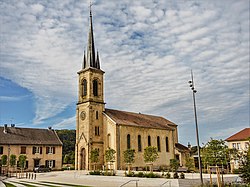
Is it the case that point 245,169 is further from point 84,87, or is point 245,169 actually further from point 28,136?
point 28,136

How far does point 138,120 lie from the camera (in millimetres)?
57844

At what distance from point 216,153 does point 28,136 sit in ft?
151

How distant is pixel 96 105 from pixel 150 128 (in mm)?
12087

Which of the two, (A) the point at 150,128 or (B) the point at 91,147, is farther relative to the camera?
(A) the point at 150,128

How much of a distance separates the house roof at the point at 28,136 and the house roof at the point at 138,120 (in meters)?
15.8

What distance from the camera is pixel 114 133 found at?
50312 mm

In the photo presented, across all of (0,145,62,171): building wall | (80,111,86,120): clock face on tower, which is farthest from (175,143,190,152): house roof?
(0,145,62,171): building wall

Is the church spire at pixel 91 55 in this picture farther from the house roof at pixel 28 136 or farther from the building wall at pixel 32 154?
the building wall at pixel 32 154

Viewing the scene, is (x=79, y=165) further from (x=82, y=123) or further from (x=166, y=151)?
(x=166, y=151)

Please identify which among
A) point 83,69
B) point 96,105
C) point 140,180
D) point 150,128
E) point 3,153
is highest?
point 83,69

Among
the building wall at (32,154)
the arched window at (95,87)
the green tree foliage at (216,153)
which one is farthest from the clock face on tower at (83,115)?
the green tree foliage at (216,153)

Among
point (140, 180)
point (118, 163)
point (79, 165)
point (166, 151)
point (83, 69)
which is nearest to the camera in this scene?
point (140, 180)

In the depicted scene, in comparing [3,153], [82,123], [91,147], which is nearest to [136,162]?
[91,147]

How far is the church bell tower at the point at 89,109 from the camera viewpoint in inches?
2020
